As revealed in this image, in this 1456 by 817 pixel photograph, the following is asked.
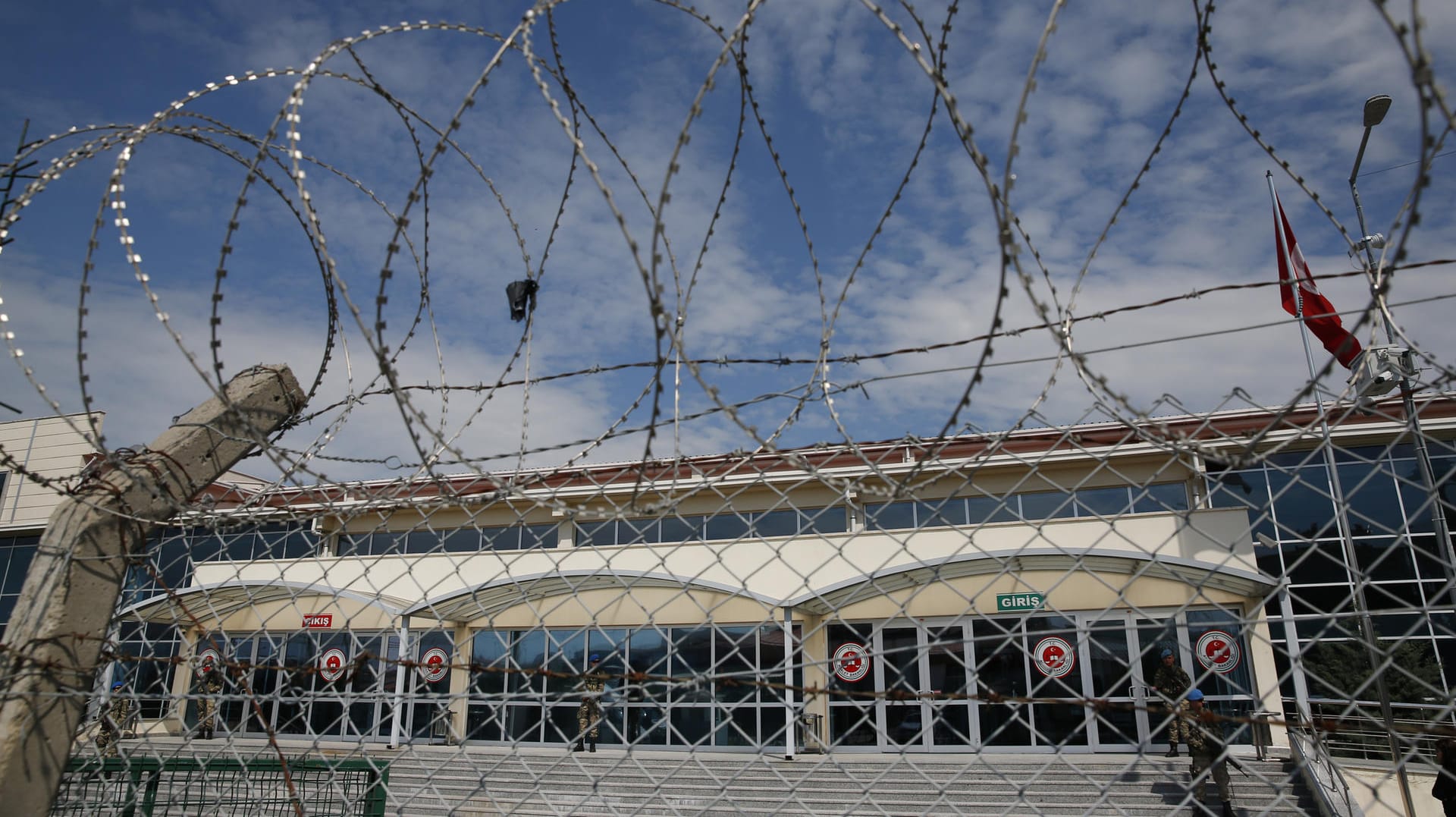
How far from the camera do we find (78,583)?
3.05 meters

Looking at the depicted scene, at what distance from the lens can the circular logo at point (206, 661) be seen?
2.98 m

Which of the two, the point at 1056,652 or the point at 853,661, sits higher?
the point at 853,661

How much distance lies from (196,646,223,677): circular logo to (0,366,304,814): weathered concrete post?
12.1 inches

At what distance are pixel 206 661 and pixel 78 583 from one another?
0.71 m

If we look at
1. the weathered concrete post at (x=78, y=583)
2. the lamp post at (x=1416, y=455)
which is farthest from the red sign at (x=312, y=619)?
the lamp post at (x=1416, y=455)

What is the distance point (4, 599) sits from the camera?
870 inches

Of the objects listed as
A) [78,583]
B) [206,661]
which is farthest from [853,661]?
[206,661]

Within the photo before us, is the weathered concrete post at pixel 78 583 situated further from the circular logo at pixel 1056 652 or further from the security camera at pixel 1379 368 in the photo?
the circular logo at pixel 1056 652

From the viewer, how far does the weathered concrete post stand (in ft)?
9.49

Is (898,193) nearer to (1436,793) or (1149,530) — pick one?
(1436,793)

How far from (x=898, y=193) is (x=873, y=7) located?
117 cm

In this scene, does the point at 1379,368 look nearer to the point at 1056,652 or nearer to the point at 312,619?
the point at 312,619

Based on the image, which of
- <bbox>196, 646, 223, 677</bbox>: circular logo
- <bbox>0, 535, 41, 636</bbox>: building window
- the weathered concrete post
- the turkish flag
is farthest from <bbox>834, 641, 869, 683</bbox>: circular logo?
<bbox>0, 535, 41, 636</bbox>: building window

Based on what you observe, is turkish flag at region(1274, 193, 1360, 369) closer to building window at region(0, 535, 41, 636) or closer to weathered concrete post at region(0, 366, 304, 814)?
weathered concrete post at region(0, 366, 304, 814)
